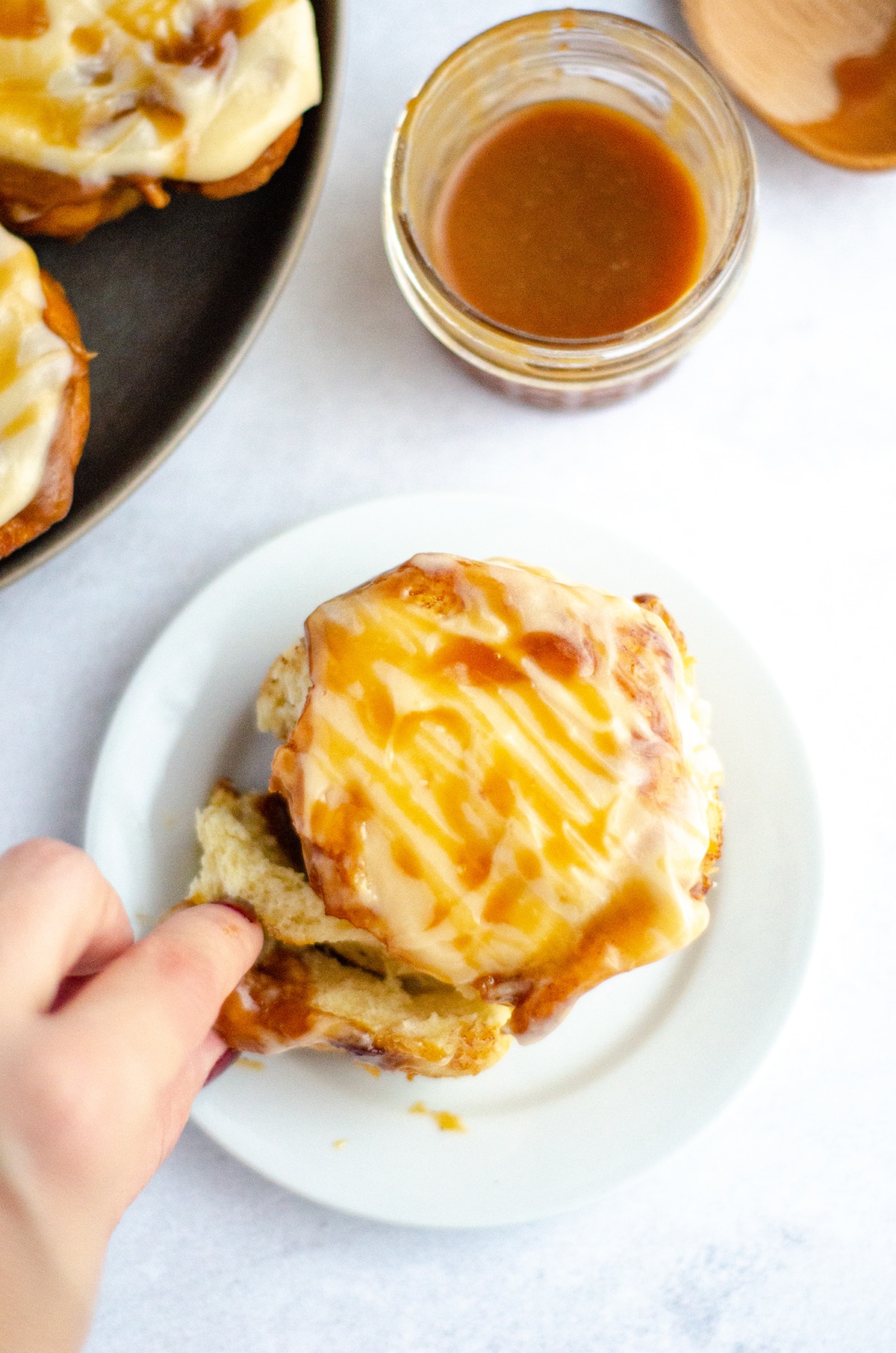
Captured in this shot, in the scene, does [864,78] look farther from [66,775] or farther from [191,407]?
[66,775]

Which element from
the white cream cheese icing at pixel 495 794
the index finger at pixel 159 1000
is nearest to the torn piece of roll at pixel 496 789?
the white cream cheese icing at pixel 495 794

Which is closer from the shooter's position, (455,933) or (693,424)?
(455,933)

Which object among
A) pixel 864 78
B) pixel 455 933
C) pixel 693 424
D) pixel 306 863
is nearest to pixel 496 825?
pixel 455 933

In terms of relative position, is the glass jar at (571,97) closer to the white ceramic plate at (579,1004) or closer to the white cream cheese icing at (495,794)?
the white ceramic plate at (579,1004)

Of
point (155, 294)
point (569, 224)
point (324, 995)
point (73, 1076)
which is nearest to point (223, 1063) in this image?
point (324, 995)

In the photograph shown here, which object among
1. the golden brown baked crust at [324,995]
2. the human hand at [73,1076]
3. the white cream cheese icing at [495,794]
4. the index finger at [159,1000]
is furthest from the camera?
the golden brown baked crust at [324,995]

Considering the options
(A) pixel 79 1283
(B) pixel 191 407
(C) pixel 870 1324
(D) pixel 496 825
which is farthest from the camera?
(C) pixel 870 1324
